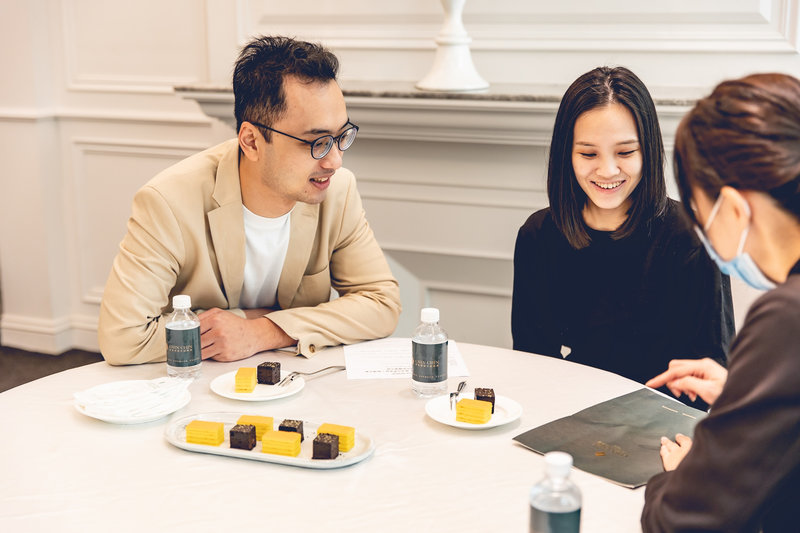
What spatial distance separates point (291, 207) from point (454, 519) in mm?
1108

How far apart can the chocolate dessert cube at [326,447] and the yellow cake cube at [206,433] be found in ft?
0.56

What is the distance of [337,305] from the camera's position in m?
2.00

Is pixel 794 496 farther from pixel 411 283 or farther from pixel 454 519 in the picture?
pixel 411 283

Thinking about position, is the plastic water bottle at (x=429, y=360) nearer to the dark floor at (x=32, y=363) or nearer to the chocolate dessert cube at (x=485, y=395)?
the chocolate dessert cube at (x=485, y=395)

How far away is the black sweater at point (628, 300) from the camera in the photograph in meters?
1.99

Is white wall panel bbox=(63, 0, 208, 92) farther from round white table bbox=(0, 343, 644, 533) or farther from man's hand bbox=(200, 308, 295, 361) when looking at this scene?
round white table bbox=(0, 343, 644, 533)

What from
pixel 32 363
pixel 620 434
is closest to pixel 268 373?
pixel 620 434

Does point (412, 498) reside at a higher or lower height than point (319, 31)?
lower

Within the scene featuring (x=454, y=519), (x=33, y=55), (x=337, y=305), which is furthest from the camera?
(x=33, y=55)

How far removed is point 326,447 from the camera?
1.34 m

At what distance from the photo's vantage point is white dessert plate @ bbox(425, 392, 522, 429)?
58.0 inches

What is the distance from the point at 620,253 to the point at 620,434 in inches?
27.7

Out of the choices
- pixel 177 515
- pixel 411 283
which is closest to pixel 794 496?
pixel 177 515

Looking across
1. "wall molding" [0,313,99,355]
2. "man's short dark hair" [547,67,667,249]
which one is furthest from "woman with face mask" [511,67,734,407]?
"wall molding" [0,313,99,355]
